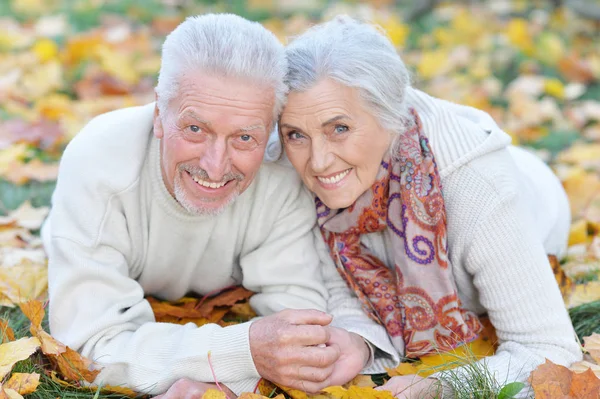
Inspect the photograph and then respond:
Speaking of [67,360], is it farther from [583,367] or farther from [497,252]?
[583,367]

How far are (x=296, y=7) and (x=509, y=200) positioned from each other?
5846 mm

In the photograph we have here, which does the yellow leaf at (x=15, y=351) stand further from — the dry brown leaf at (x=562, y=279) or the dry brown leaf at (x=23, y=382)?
the dry brown leaf at (x=562, y=279)

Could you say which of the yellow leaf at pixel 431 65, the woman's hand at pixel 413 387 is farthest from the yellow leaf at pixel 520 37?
the woman's hand at pixel 413 387

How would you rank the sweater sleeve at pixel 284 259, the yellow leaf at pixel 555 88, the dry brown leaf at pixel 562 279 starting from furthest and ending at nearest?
the yellow leaf at pixel 555 88 → the dry brown leaf at pixel 562 279 → the sweater sleeve at pixel 284 259

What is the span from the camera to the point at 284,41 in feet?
14.2

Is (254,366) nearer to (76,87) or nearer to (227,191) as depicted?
(227,191)

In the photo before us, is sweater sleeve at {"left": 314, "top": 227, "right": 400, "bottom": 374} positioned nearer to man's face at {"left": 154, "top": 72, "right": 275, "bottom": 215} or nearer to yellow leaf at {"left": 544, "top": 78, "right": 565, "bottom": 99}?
man's face at {"left": 154, "top": 72, "right": 275, "bottom": 215}

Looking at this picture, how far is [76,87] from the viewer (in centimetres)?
550

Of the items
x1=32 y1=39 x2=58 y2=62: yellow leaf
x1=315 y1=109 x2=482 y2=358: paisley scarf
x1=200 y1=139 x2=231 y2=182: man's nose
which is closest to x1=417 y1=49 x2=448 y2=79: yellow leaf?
x1=32 y1=39 x2=58 y2=62: yellow leaf

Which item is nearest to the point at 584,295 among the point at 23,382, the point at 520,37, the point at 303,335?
the point at 303,335

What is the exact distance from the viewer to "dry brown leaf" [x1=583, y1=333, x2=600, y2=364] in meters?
2.79

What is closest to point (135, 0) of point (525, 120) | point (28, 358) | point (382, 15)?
point (382, 15)

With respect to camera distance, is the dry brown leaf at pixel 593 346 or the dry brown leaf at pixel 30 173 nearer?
the dry brown leaf at pixel 593 346

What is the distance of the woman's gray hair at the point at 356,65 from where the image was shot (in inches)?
105
